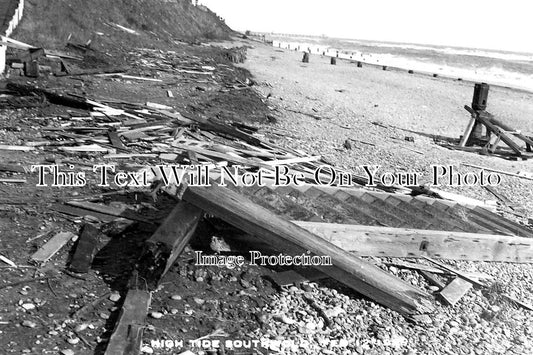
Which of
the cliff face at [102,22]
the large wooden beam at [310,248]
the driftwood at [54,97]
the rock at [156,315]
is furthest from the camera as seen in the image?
the cliff face at [102,22]

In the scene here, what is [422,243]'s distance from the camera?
622 centimetres

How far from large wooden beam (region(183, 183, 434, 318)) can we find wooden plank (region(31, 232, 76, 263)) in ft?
4.51

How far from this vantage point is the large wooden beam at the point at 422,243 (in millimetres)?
5812

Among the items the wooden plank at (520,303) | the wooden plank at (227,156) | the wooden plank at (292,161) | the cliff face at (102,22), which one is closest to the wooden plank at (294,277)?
the wooden plank at (520,303)

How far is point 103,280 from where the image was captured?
15.9ft

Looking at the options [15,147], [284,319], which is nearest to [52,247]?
[284,319]

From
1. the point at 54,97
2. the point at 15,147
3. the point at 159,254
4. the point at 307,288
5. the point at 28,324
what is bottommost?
the point at 307,288

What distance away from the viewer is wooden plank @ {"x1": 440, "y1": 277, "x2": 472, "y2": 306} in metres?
5.59

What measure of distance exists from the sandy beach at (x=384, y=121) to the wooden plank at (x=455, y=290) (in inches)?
197

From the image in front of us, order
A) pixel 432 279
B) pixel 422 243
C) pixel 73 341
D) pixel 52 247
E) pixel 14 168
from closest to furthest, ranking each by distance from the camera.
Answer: pixel 73 341 < pixel 52 247 < pixel 432 279 < pixel 422 243 < pixel 14 168

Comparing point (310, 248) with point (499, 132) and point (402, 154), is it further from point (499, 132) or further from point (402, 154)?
point (499, 132)

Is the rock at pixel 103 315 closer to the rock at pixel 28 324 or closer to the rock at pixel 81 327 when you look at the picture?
the rock at pixel 81 327

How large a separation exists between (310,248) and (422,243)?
1786mm

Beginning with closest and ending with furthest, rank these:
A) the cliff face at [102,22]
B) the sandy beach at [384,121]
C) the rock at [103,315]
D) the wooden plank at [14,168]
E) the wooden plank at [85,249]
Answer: the rock at [103,315] → the wooden plank at [85,249] → the wooden plank at [14,168] → the sandy beach at [384,121] → the cliff face at [102,22]
